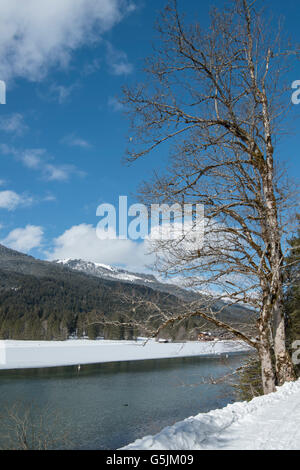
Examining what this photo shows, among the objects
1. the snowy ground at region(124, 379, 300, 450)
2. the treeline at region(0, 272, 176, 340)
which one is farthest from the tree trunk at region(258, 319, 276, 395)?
the treeline at region(0, 272, 176, 340)

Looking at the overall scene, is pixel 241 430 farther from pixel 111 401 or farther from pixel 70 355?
pixel 70 355

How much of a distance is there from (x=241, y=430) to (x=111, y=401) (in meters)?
20.3

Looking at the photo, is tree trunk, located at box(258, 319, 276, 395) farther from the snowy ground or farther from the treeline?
the treeline

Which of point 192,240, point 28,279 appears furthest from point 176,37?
point 28,279

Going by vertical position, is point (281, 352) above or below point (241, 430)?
above

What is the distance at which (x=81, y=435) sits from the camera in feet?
48.4

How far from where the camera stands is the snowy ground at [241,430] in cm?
322

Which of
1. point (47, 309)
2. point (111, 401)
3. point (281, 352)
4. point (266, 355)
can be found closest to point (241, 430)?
point (266, 355)

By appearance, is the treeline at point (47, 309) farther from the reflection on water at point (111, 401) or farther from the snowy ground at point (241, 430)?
the snowy ground at point (241, 430)

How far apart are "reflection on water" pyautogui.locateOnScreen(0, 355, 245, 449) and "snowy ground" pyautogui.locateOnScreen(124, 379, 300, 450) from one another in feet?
18.6

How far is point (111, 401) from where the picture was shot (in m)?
22.0

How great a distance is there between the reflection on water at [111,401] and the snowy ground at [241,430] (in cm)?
568
